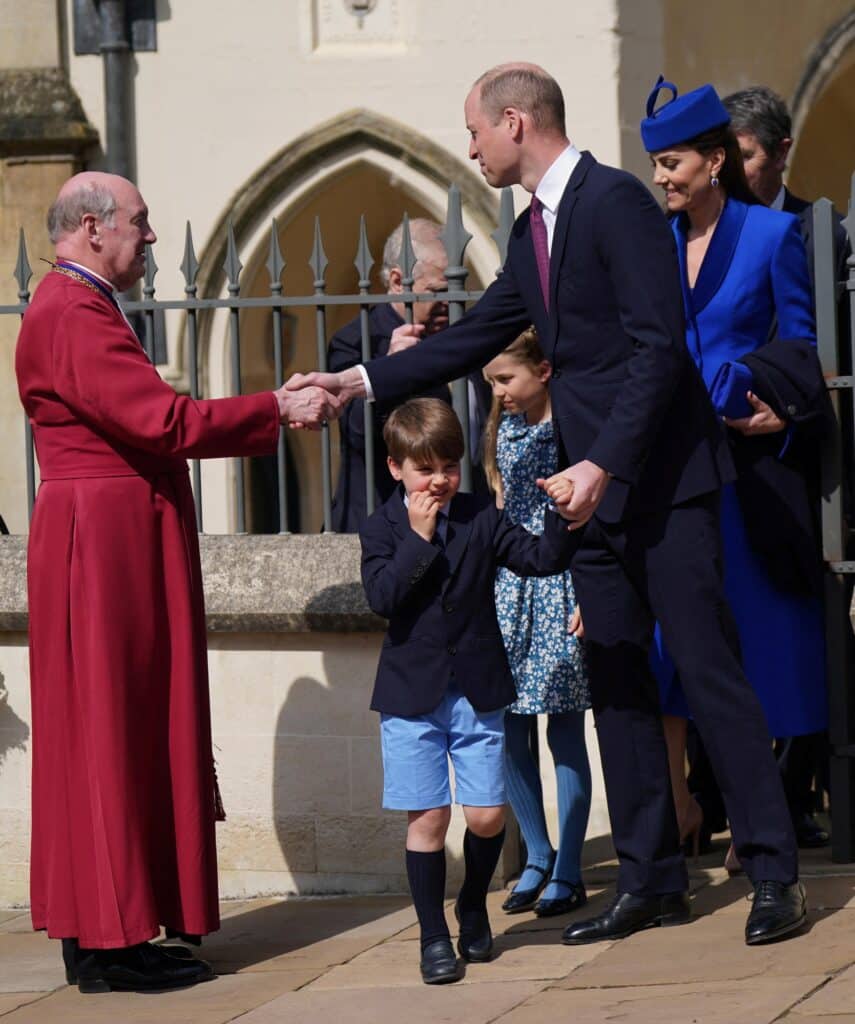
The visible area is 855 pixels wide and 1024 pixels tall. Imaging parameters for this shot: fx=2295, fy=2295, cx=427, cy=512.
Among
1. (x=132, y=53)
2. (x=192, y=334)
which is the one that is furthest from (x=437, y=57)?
(x=192, y=334)

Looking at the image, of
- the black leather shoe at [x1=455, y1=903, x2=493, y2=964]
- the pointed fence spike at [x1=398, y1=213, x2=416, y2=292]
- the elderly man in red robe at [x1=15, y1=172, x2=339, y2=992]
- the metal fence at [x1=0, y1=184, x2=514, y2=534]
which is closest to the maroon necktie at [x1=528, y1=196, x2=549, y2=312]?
the elderly man in red robe at [x1=15, y1=172, x2=339, y2=992]

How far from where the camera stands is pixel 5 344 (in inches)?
537

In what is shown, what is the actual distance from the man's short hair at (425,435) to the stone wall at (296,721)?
1.07 meters

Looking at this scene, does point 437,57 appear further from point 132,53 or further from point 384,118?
point 132,53

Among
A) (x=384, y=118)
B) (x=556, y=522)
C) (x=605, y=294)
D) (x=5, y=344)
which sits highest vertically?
(x=384, y=118)

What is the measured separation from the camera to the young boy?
535cm

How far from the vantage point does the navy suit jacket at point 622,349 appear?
5.16 metres

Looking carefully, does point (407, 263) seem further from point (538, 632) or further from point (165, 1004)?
point (165, 1004)

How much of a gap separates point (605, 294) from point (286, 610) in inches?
64.2

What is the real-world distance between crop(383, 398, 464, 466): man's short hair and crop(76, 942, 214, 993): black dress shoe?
132 cm

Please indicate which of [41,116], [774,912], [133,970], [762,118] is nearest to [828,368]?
[762,118]

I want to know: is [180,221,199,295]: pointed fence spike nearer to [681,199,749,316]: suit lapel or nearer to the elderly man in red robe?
the elderly man in red robe

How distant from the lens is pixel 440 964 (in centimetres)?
524

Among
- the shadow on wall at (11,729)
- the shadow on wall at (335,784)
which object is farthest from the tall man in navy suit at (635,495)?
the shadow on wall at (11,729)
